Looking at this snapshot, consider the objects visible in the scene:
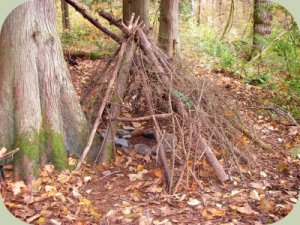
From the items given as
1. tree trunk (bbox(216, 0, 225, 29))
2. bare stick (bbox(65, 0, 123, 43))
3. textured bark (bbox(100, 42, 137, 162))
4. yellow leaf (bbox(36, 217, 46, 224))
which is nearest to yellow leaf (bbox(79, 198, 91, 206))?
yellow leaf (bbox(36, 217, 46, 224))

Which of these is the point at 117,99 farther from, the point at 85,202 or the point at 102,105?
the point at 85,202

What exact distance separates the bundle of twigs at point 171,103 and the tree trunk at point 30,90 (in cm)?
41

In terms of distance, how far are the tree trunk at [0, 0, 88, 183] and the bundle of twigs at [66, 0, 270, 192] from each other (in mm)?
408

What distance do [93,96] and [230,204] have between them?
6.82ft

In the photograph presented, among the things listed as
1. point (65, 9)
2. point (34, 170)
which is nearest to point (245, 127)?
point (34, 170)

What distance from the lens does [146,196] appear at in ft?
10.9

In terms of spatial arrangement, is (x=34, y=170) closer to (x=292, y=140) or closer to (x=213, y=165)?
(x=213, y=165)

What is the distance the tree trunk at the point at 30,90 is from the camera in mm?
3404

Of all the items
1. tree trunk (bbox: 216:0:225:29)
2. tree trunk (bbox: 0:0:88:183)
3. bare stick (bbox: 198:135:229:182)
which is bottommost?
bare stick (bbox: 198:135:229:182)

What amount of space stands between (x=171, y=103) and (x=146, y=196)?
112 cm

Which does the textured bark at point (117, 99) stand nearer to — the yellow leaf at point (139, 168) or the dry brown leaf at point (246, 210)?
the yellow leaf at point (139, 168)

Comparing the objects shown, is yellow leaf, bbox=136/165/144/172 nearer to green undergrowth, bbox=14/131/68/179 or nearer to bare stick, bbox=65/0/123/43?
green undergrowth, bbox=14/131/68/179

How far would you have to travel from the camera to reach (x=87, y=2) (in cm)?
988

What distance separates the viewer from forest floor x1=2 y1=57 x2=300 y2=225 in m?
3.02
